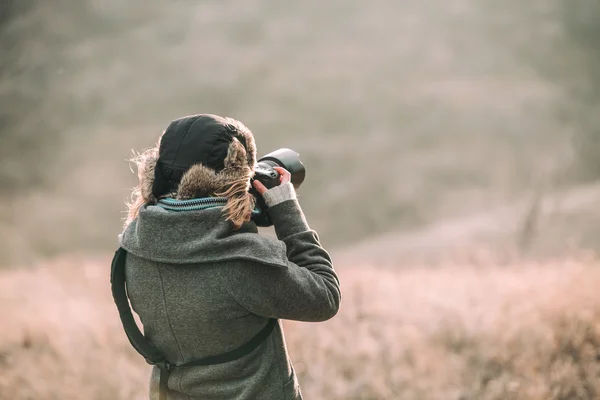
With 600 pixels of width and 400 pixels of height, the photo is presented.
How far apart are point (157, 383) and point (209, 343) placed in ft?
0.76

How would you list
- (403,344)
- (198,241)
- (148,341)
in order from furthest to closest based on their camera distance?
(403,344) → (148,341) → (198,241)

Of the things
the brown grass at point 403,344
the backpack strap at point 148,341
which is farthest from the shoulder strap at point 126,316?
the brown grass at point 403,344

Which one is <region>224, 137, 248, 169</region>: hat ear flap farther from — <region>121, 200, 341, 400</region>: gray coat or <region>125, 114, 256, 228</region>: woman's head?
<region>121, 200, 341, 400</region>: gray coat

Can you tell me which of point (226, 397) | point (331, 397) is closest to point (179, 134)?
point (226, 397)

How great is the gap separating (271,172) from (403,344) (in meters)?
2.21

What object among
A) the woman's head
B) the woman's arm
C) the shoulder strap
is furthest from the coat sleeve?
the shoulder strap

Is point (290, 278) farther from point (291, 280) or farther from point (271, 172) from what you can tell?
point (271, 172)

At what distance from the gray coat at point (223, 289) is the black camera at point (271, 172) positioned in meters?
0.06

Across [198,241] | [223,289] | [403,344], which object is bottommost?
[403,344]

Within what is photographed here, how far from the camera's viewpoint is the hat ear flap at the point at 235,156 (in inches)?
48.7

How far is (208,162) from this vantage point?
4.02 ft

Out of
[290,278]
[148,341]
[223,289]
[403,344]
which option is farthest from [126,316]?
[403,344]

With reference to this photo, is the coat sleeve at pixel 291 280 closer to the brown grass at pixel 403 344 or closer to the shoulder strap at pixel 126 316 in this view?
the shoulder strap at pixel 126 316

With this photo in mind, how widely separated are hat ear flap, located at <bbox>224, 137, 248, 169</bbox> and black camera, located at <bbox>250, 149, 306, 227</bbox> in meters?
0.13
